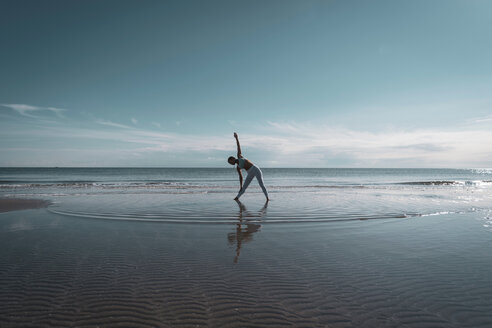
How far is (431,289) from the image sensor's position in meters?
4.08

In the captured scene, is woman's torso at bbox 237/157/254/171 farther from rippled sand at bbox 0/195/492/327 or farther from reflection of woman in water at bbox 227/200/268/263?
rippled sand at bbox 0/195/492/327

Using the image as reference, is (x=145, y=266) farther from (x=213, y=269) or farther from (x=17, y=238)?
(x=17, y=238)

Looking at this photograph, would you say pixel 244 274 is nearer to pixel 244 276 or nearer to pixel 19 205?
pixel 244 276

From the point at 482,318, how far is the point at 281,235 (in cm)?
451

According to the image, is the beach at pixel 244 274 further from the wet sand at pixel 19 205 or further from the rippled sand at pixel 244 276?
the wet sand at pixel 19 205

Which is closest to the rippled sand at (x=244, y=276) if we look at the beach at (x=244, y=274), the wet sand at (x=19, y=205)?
the beach at (x=244, y=274)

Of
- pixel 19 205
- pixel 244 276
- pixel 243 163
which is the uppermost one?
pixel 243 163

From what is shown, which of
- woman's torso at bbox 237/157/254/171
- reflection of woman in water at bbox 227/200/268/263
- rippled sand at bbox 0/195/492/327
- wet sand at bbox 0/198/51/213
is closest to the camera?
rippled sand at bbox 0/195/492/327

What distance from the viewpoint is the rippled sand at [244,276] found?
3301 mm

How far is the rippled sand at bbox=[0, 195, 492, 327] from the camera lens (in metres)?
3.30

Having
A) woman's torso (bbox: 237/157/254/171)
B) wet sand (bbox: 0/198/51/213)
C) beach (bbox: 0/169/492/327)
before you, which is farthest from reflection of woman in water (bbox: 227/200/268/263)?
wet sand (bbox: 0/198/51/213)

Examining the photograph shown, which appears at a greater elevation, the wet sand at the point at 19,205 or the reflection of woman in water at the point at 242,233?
the wet sand at the point at 19,205

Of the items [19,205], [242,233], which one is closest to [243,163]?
[242,233]

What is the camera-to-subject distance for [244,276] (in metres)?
4.52
